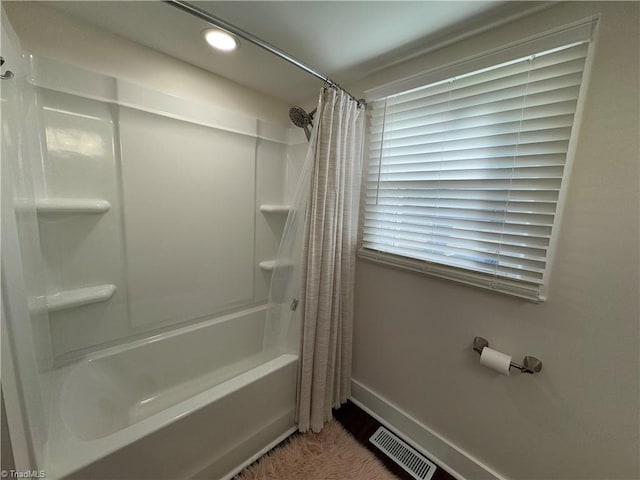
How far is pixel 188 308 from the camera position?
1.72 m

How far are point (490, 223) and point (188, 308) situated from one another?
1877 mm

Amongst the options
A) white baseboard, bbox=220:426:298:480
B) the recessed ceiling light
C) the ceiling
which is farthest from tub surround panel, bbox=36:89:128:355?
white baseboard, bbox=220:426:298:480

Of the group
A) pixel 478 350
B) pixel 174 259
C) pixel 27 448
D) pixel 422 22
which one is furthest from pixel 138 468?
pixel 422 22

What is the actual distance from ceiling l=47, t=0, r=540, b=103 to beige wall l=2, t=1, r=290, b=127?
0.16ft

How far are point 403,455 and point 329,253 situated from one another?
46.4 inches

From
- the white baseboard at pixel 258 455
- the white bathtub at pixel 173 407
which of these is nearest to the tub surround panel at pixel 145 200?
the white bathtub at pixel 173 407

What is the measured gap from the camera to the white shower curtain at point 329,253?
1279 millimetres

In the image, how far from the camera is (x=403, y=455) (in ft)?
4.42

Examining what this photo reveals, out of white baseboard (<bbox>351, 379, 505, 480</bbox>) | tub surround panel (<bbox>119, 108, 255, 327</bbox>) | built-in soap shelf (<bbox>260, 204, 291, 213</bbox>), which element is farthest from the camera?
built-in soap shelf (<bbox>260, 204, 291, 213</bbox>)

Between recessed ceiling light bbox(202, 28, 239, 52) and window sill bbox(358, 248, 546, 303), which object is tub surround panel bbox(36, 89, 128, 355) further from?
window sill bbox(358, 248, 546, 303)

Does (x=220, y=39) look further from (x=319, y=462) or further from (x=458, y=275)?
(x=319, y=462)

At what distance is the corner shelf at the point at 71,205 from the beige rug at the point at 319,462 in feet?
4.95

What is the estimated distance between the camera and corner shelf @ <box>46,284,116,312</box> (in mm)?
1211

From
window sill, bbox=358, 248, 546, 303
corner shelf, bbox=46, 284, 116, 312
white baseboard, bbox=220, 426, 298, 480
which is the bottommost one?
white baseboard, bbox=220, 426, 298, 480
